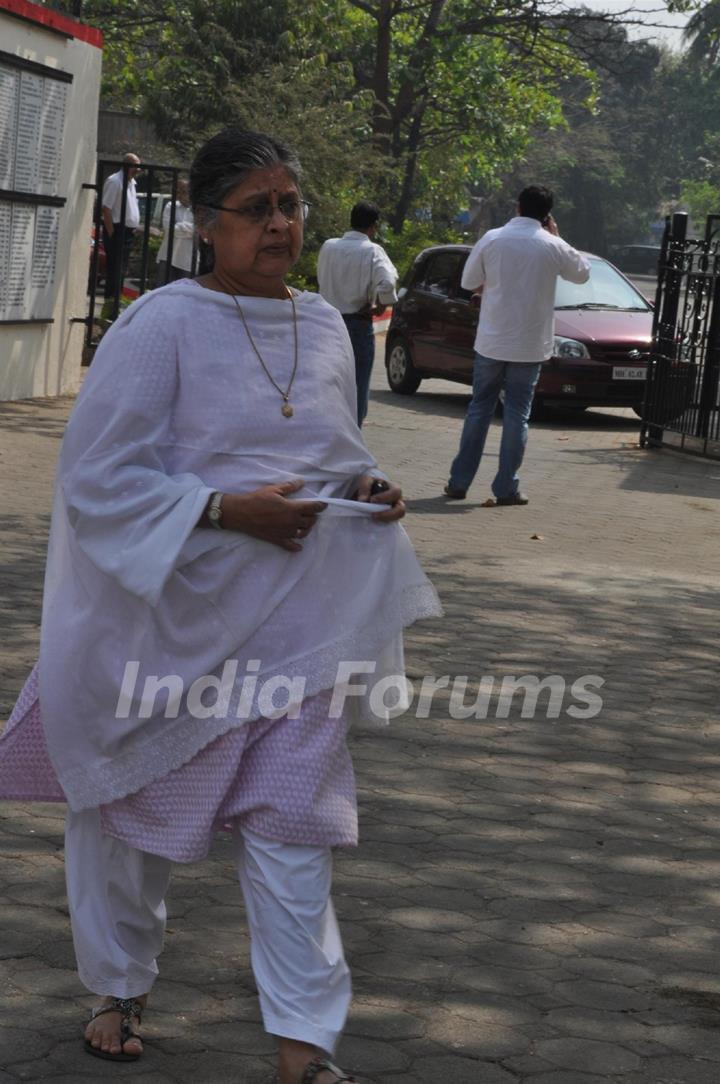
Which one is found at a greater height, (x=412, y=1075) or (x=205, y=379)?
(x=205, y=379)

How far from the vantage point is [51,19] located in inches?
571

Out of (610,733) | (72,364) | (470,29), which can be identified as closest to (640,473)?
(72,364)

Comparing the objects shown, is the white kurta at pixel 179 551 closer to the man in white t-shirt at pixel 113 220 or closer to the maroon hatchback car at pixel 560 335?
the man in white t-shirt at pixel 113 220

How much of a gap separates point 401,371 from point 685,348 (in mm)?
5042

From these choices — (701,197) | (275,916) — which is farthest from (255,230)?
(701,197)

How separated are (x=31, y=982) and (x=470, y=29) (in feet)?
114

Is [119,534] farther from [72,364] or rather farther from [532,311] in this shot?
[72,364]

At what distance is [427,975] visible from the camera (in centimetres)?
417

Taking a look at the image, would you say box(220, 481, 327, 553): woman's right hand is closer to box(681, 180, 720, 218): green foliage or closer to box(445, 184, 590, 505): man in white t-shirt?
box(445, 184, 590, 505): man in white t-shirt

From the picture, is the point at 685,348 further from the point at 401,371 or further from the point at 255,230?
the point at 255,230

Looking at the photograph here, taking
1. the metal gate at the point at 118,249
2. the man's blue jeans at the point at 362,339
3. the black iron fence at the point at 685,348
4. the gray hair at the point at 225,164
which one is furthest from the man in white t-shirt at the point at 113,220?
the gray hair at the point at 225,164

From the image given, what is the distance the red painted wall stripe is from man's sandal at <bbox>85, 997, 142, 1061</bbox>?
11.1 meters

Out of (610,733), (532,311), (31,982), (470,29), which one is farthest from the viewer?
(470,29)

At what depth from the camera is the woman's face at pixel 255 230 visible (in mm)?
3531
